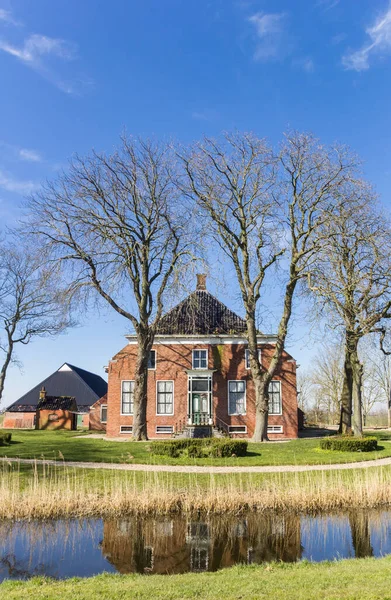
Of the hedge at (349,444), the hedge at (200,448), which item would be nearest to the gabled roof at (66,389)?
the hedge at (200,448)

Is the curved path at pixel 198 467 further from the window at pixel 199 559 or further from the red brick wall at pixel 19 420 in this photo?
the red brick wall at pixel 19 420

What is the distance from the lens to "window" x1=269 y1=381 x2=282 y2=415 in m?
27.2

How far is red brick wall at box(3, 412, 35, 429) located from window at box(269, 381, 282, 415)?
22.8 meters

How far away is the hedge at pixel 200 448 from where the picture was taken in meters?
16.4

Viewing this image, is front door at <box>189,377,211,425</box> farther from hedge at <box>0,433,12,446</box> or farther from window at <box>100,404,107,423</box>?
window at <box>100,404,107,423</box>

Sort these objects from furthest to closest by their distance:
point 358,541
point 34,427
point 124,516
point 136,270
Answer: point 34,427, point 136,270, point 124,516, point 358,541

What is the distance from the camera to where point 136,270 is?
916 inches

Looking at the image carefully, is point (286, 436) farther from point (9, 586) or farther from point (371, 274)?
point (9, 586)

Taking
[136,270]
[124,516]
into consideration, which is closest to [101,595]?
[124,516]

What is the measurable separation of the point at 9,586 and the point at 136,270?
1824cm

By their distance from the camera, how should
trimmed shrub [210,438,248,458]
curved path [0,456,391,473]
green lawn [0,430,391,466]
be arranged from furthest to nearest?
trimmed shrub [210,438,248,458] → green lawn [0,430,391,466] → curved path [0,456,391,473]

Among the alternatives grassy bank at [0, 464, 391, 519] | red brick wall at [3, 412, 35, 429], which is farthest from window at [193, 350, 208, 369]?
red brick wall at [3, 412, 35, 429]

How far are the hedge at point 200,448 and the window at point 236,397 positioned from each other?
33.9ft

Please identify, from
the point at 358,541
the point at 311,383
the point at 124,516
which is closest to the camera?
the point at 358,541
